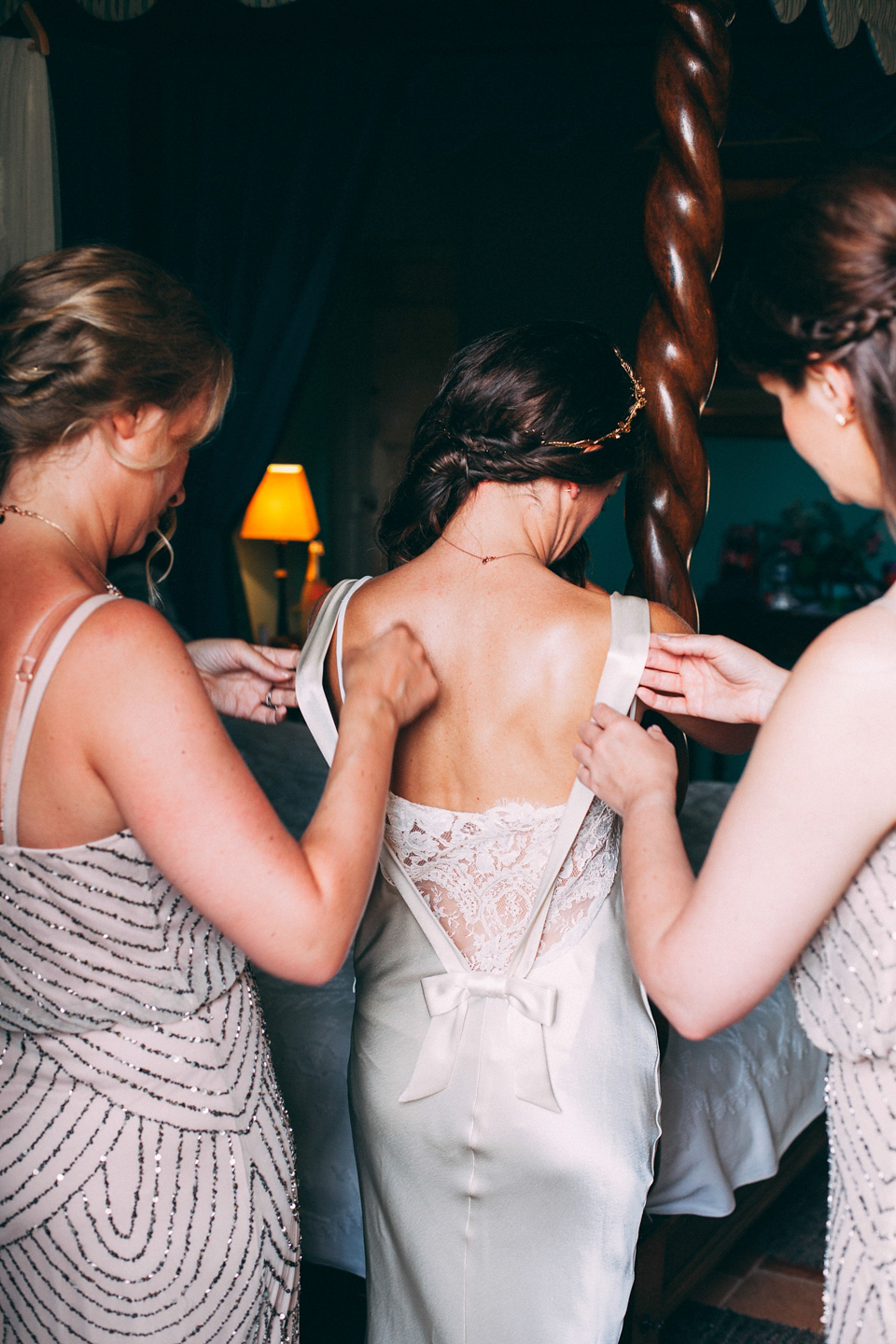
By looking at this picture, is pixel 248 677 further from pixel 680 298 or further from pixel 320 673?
pixel 680 298

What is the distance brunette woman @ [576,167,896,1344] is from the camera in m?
0.91

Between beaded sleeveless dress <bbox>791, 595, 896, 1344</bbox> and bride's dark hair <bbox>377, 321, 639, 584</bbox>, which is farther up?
bride's dark hair <bbox>377, 321, 639, 584</bbox>

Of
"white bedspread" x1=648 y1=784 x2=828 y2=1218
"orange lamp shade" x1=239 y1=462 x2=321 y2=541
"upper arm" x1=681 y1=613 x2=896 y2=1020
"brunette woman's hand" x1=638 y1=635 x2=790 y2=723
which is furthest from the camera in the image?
"orange lamp shade" x1=239 y1=462 x2=321 y2=541

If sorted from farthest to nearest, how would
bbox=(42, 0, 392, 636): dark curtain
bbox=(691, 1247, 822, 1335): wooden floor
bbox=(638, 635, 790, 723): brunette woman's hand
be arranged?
bbox=(42, 0, 392, 636): dark curtain → bbox=(691, 1247, 822, 1335): wooden floor → bbox=(638, 635, 790, 723): brunette woman's hand

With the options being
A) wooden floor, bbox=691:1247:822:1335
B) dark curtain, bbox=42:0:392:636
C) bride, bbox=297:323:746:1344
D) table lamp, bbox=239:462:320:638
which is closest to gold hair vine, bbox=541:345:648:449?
bride, bbox=297:323:746:1344

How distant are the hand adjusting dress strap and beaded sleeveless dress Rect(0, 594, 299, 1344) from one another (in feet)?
1.22

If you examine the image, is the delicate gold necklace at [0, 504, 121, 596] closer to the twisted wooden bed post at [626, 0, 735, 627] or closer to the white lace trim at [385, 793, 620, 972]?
the white lace trim at [385, 793, 620, 972]

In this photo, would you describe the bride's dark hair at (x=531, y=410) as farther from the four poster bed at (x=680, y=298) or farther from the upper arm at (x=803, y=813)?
the upper arm at (x=803, y=813)

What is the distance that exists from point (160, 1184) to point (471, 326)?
560 centimetres

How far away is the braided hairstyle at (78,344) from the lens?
1.09 m

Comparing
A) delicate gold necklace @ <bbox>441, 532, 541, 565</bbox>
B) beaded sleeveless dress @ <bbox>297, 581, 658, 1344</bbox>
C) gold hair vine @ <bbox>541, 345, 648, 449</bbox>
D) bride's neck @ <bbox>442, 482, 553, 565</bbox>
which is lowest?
beaded sleeveless dress @ <bbox>297, 581, 658, 1344</bbox>

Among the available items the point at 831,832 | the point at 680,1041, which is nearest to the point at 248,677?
the point at 831,832

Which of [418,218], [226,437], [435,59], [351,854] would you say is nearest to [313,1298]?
[351,854]

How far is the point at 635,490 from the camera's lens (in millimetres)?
1681
